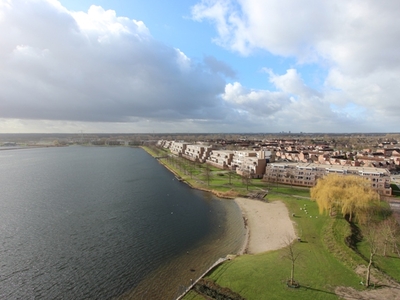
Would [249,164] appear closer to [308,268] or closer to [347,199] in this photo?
[347,199]

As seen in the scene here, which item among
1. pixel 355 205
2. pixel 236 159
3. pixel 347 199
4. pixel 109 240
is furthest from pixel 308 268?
pixel 236 159

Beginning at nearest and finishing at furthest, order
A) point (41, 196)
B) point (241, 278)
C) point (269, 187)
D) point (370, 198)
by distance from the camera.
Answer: point (241, 278)
point (370, 198)
point (41, 196)
point (269, 187)

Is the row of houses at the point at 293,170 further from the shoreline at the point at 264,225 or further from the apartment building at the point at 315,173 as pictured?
the shoreline at the point at 264,225

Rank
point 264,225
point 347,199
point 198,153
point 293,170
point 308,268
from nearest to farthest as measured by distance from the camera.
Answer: point 308,268, point 347,199, point 264,225, point 293,170, point 198,153

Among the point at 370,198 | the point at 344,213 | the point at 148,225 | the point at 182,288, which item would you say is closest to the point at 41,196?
the point at 148,225

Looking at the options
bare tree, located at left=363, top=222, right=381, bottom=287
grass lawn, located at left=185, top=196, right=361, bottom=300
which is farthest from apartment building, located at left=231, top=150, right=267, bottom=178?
grass lawn, located at left=185, top=196, right=361, bottom=300

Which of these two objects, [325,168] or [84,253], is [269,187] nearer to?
[325,168]
